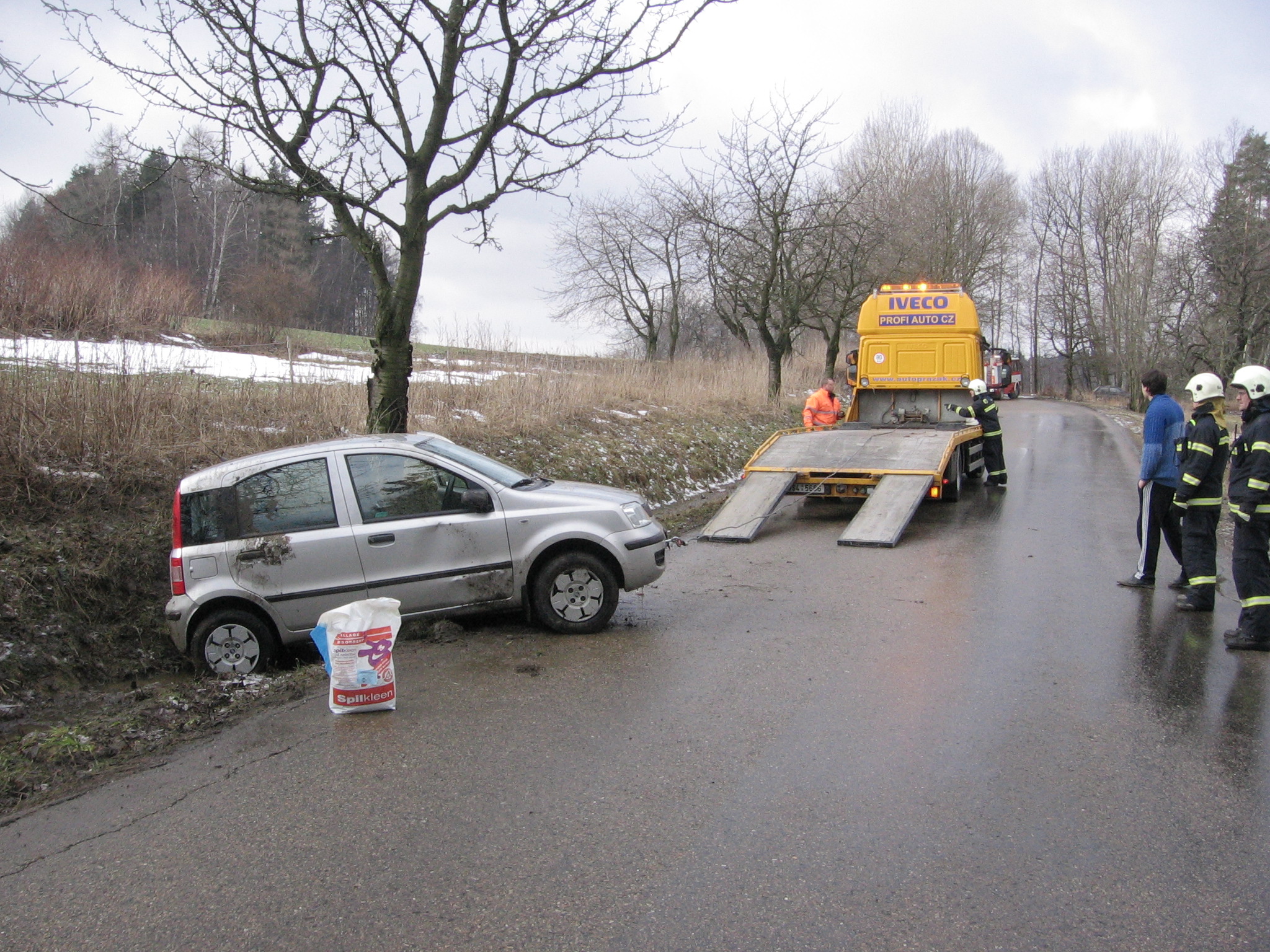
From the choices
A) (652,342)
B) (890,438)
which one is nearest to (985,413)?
(890,438)

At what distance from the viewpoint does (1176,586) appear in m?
7.89

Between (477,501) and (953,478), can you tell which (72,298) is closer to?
(477,501)

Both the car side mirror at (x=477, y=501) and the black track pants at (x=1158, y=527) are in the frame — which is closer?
the car side mirror at (x=477, y=501)

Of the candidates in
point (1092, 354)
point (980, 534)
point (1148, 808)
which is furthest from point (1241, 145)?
point (1148, 808)

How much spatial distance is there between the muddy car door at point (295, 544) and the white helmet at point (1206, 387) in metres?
6.47

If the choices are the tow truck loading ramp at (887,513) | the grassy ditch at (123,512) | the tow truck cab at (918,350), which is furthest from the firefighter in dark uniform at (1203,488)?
the tow truck cab at (918,350)

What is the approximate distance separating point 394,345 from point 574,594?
4203 millimetres

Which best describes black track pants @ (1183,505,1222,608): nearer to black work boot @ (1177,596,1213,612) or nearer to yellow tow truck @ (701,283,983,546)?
black work boot @ (1177,596,1213,612)

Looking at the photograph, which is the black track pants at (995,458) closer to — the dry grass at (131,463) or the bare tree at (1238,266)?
the dry grass at (131,463)

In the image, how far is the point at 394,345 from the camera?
966 cm

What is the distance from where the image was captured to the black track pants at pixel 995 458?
47.6 feet

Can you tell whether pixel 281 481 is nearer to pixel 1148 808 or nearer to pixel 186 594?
pixel 186 594

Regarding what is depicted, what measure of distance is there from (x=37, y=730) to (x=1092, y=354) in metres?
66.5

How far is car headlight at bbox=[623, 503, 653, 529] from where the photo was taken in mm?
6961
